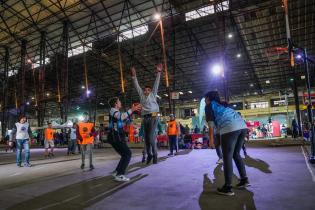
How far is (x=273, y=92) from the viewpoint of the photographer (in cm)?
3659

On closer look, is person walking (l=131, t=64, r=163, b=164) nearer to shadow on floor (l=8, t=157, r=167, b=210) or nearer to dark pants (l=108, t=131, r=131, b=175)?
dark pants (l=108, t=131, r=131, b=175)

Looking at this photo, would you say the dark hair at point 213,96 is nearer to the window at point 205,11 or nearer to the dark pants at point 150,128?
the dark pants at point 150,128

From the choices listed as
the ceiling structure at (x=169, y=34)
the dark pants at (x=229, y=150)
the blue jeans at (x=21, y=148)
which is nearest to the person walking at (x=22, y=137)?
the blue jeans at (x=21, y=148)

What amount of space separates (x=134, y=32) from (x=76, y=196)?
908 inches

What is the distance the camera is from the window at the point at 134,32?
24578 millimetres

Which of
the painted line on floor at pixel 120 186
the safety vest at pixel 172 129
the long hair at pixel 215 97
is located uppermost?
the long hair at pixel 215 97

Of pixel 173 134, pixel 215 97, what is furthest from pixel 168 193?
pixel 173 134

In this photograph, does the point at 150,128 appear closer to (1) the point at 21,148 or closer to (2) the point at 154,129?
(2) the point at 154,129

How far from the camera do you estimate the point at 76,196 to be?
144 inches

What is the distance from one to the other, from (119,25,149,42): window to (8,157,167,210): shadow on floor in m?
20.9

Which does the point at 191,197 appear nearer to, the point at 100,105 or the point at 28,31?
the point at 28,31

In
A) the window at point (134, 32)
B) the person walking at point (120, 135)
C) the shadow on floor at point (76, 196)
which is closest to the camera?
the shadow on floor at point (76, 196)

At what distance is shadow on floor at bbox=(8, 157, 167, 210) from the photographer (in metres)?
3.23

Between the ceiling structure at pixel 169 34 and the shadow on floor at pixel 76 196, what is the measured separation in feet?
46.0
